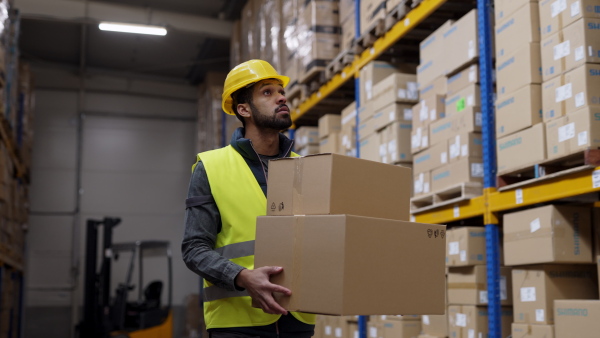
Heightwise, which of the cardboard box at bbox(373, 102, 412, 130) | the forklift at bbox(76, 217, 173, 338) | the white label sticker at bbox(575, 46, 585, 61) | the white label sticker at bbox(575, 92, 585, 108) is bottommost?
the forklift at bbox(76, 217, 173, 338)

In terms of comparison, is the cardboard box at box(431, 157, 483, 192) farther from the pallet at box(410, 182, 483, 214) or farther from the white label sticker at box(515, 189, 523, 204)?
the white label sticker at box(515, 189, 523, 204)

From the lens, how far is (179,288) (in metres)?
15.4

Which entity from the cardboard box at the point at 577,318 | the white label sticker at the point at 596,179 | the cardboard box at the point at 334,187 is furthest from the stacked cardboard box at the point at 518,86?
the cardboard box at the point at 334,187

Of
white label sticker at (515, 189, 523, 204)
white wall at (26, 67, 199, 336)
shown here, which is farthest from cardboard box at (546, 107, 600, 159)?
white wall at (26, 67, 199, 336)

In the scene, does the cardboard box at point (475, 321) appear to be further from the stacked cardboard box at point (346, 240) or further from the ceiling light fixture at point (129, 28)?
the ceiling light fixture at point (129, 28)

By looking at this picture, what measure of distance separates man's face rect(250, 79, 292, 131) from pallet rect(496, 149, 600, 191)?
5.43 ft

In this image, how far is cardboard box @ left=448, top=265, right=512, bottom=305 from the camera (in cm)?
474

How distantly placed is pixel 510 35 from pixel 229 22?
885 cm

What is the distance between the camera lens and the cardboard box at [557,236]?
3.98 m

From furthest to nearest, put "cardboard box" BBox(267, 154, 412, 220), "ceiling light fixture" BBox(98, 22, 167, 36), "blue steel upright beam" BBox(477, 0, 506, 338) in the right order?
1. "ceiling light fixture" BBox(98, 22, 167, 36)
2. "blue steel upright beam" BBox(477, 0, 506, 338)
3. "cardboard box" BBox(267, 154, 412, 220)

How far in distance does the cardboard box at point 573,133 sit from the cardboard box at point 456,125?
841mm

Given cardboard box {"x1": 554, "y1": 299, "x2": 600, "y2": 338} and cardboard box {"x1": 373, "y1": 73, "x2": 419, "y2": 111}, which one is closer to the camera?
cardboard box {"x1": 554, "y1": 299, "x2": 600, "y2": 338}

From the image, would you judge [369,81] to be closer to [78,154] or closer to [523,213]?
[523,213]

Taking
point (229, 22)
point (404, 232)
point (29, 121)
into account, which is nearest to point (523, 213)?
point (404, 232)
